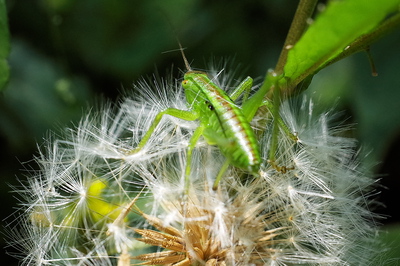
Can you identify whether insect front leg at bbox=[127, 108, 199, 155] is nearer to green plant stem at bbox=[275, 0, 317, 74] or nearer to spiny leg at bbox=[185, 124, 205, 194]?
A: spiny leg at bbox=[185, 124, 205, 194]

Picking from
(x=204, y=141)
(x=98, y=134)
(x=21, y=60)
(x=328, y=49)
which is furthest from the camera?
(x=21, y=60)

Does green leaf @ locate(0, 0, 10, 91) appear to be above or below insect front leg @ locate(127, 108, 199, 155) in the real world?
above

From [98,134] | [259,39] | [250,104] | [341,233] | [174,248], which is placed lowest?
[341,233]

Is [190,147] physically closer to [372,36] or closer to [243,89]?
[243,89]

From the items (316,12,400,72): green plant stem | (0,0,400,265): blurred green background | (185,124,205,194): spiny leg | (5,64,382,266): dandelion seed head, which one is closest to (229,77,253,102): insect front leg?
(5,64,382,266): dandelion seed head

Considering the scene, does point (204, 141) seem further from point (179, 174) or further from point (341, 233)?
point (341, 233)

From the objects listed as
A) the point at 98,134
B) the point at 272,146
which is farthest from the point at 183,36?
the point at 272,146

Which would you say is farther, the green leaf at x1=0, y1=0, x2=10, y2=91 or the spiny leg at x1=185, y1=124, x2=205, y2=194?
the green leaf at x1=0, y1=0, x2=10, y2=91
